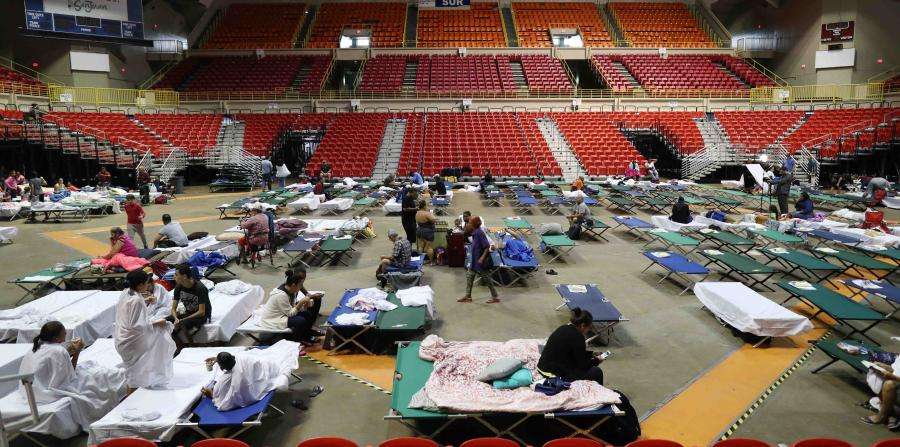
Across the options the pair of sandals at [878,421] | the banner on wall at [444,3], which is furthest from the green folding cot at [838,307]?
the banner on wall at [444,3]

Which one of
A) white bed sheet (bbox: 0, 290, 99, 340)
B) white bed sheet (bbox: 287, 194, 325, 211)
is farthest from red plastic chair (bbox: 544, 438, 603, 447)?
white bed sheet (bbox: 287, 194, 325, 211)

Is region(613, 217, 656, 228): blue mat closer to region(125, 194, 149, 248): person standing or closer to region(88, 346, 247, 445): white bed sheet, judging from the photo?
region(88, 346, 247, 445): white bed sheet

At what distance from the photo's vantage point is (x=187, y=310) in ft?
22.5

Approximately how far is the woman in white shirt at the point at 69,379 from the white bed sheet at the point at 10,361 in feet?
1.25

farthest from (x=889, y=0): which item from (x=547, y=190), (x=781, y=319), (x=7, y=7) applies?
(x=7, y=7)

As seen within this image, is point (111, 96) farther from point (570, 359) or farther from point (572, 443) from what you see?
point (572, 443)

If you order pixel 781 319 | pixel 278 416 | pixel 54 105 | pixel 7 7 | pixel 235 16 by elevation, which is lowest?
pixel 278 416

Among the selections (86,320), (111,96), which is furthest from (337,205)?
(111,96)

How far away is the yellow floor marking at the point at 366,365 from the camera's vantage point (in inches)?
249

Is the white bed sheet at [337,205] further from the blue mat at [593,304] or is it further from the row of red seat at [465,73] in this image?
the row of red seat at [465,73]

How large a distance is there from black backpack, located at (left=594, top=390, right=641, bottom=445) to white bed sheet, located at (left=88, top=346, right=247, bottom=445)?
3.97 meters

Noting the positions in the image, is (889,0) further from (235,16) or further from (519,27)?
(235,16)

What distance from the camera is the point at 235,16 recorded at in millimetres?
40562

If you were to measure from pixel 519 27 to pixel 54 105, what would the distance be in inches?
1176
